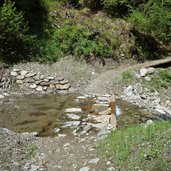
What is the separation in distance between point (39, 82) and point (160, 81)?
15.4 feet

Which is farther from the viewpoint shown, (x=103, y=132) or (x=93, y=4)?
(x=93, y=4)

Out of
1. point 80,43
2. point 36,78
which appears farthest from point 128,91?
point 80,43

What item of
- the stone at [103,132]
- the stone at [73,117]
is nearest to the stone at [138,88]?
the stone at [73,117]

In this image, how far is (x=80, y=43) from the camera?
54.3 feet

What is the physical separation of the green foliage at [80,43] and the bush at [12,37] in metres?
1.71

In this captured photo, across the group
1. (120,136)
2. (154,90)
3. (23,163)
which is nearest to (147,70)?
(154,90)

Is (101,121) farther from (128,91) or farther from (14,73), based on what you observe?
(14,73)

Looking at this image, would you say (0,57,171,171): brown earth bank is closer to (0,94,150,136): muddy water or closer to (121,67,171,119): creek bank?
(121,67,171,119): creek bank

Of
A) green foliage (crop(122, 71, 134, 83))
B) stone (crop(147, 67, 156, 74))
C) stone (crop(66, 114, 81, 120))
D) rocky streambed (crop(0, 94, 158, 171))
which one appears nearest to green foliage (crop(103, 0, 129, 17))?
stone (crop(147, 67, 156, 74))

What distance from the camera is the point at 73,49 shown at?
16312 mm

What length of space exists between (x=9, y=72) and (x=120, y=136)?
7862mm

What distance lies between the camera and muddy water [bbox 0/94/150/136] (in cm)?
971

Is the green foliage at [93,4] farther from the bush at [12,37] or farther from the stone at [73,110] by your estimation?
the stone at [73,110]

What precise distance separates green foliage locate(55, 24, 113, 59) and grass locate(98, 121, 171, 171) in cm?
914
